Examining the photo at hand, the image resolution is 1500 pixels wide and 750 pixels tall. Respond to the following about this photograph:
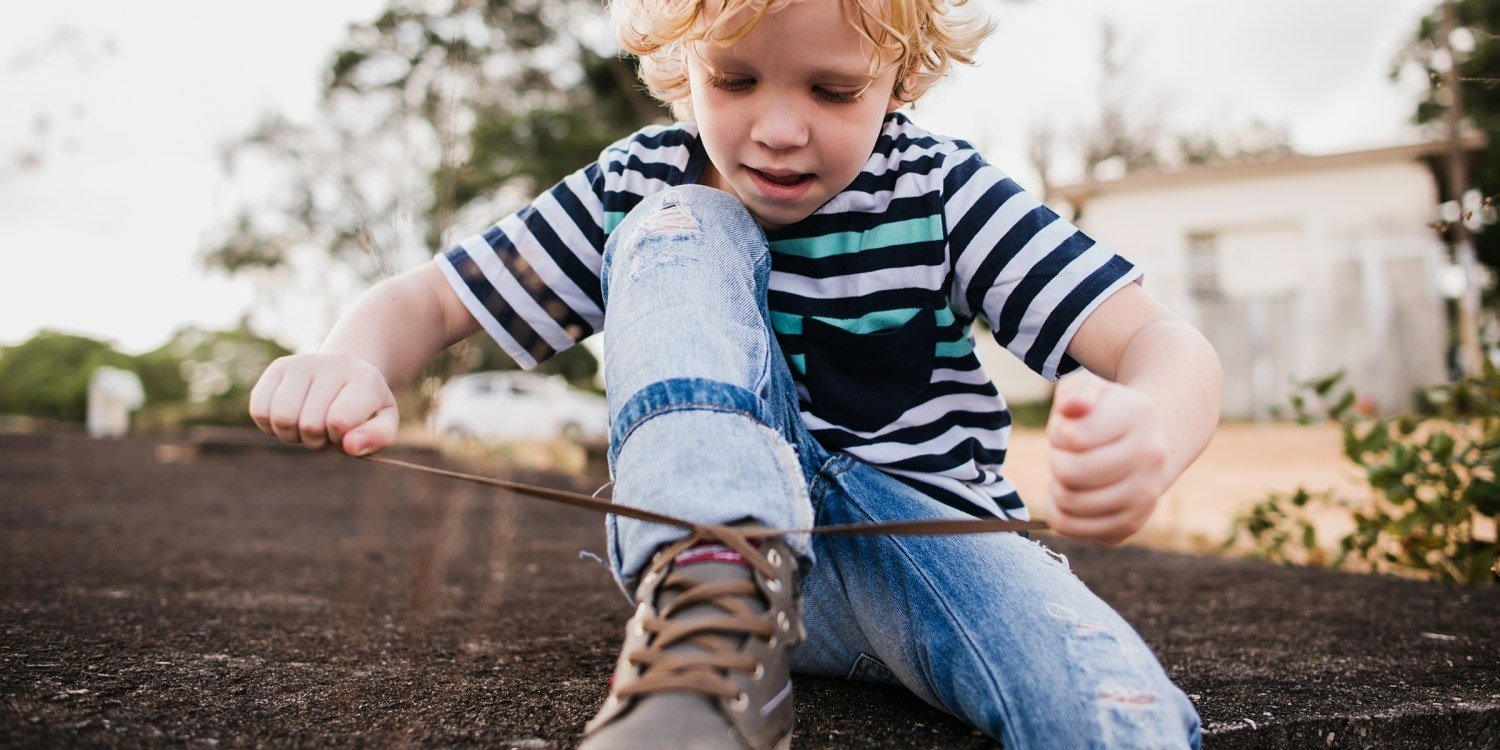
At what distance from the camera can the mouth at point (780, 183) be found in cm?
117

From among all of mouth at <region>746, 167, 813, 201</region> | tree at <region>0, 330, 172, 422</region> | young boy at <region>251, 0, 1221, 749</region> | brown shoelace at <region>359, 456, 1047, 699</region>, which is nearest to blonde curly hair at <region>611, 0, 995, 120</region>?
young boy at <region>251, 0, 1221, 749</region>

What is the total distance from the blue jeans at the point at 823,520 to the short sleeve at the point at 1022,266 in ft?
0.77

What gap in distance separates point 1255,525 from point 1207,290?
455 inches

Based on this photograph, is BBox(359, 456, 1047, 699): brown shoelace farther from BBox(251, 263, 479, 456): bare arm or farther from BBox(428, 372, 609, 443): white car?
BBox(428, 372, 609, 443): white car

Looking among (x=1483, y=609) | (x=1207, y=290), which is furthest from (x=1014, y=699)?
(x=1207, y=290)

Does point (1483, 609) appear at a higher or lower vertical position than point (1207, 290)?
lower

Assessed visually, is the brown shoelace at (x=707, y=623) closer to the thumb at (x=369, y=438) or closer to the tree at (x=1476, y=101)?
the thumb at (x=369, y=438)

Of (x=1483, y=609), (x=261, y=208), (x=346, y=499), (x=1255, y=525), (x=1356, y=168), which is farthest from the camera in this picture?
(x=261, y=208)

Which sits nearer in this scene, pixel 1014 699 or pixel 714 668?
pixel 714 668

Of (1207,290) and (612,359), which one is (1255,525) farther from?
(1207,290)

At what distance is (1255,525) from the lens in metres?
2.83

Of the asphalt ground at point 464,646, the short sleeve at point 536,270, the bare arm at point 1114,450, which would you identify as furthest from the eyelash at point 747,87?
the asphalt ground at point 464,646

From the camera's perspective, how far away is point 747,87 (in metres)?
1.12

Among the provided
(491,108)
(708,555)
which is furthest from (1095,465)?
(491,108)
